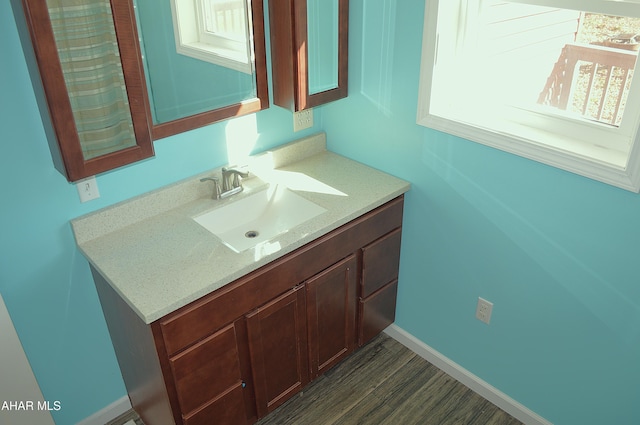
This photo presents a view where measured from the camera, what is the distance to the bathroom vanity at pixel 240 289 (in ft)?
5.70

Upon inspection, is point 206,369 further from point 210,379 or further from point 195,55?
point 195,55

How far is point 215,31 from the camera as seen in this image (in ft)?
6.63

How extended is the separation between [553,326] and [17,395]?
2.02m

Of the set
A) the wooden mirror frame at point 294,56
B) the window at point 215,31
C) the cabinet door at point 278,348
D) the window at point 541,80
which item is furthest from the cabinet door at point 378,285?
the window at point 215,31

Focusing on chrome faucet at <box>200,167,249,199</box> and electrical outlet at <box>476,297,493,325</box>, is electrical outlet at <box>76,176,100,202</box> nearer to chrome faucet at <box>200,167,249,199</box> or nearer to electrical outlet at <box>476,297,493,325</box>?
chrome faucet at <box>200,167,249,199</box>

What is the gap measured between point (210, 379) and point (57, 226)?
2.50ft

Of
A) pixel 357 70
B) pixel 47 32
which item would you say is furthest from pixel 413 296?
pixel 47 32

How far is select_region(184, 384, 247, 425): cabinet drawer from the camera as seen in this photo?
1.88 meters

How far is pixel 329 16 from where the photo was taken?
2.16m

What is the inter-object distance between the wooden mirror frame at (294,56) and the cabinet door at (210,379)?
0.97m

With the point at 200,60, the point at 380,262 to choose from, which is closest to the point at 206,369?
the point at 380,262

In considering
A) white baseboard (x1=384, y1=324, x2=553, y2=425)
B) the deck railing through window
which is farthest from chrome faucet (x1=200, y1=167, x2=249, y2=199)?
the deck railing through window

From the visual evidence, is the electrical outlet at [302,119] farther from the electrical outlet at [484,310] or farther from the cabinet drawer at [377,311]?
the electrical outlet at [484,310]

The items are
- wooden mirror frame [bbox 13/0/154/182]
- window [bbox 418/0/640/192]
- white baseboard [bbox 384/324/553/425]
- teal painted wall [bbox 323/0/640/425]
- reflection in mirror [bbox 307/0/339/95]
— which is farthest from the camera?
white baseboard [bbox 384/324/553/425]
